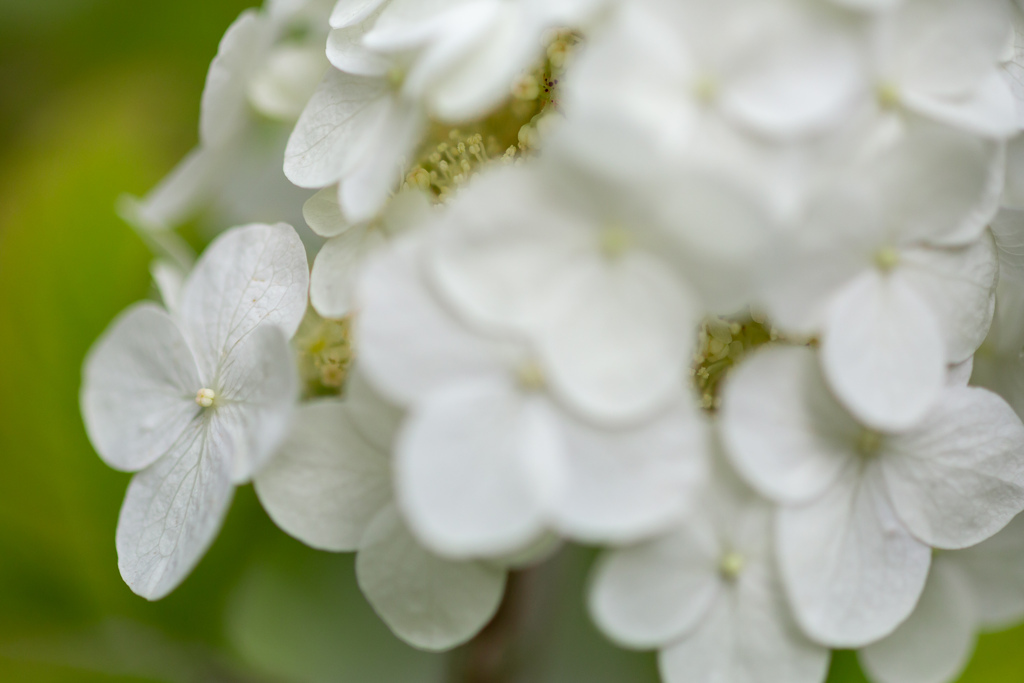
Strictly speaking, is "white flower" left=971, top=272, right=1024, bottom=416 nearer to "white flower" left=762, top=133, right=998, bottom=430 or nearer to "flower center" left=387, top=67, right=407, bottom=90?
"white flower" left=762, top=133, right=998, bottom=430

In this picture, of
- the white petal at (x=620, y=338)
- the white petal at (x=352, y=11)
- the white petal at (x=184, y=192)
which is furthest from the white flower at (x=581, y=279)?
the white petal at (x=184, y=192)

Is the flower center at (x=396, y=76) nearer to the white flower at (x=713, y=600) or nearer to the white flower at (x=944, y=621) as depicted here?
the white flower at (x=713, y=600)

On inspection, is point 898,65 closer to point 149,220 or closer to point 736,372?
point 736,372

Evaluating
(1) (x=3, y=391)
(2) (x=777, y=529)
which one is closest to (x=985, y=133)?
(2) (x=777, y=529)

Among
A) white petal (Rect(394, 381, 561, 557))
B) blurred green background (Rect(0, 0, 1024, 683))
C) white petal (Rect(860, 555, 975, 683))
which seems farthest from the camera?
blurred green background (Rect(0, 0, 1024, 683))

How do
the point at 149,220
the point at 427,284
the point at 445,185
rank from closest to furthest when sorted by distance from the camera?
the point at 427,284 → the point at 445,185 → the point at 149,220

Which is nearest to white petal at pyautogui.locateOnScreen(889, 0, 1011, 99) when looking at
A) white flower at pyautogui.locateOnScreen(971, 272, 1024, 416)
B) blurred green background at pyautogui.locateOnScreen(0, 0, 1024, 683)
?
white flower at pyautogui.locateOnScreen(971, 272, 1024, 416)

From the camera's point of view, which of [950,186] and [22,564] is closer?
[950,186]
